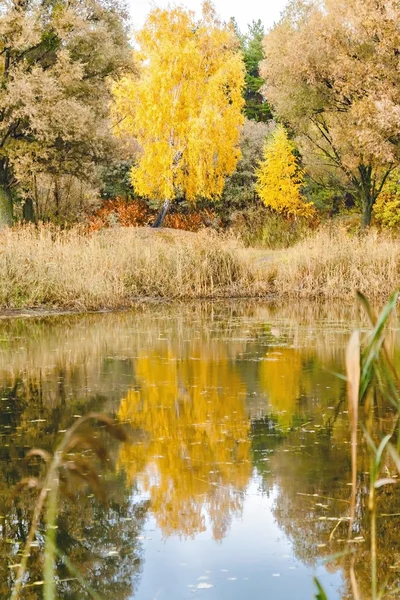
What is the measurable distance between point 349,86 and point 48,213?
461 inches

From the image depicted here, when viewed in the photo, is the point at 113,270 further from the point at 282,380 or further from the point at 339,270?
the point at 282,380

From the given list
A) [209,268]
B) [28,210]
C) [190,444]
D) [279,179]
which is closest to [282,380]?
[190,444]

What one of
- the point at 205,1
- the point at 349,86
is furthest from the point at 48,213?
the point at 349,86

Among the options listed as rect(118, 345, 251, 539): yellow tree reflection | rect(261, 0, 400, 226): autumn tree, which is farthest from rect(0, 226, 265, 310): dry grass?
rect(118, 345, 251, 539): yellow tree reflection

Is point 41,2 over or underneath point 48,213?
over

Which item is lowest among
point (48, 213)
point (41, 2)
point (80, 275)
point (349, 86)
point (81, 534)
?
point (81, 534)

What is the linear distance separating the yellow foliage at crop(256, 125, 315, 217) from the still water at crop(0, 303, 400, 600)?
2446cm

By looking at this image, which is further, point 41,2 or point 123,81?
point 123,81

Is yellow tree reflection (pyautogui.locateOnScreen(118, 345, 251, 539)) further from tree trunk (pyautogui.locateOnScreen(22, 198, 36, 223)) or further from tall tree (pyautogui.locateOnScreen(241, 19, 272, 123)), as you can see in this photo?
tall tree (pyautogui.locateOnScreen(241, 19, 272, 123))

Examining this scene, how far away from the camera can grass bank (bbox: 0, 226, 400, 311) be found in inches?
635

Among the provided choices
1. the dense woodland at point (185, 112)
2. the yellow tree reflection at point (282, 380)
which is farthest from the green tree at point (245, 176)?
the yellow tree reflection at point (282, 380)

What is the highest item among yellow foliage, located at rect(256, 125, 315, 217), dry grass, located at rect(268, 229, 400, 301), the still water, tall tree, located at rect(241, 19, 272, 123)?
tall tree, located at rect(241, 19, 272, 123)

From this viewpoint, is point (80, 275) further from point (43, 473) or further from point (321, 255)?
point (43, 473)

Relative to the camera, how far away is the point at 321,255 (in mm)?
17516
